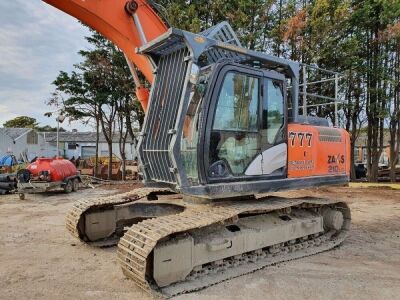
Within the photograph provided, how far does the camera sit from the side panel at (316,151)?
604 cm

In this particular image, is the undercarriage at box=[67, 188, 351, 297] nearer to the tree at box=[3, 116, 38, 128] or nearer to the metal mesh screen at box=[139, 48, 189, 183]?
the metal mesh screen at box=[139, 48, 189, 183]

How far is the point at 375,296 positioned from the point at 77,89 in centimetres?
1969

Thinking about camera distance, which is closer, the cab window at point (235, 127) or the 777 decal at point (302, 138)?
the cab window at point (235, 127)

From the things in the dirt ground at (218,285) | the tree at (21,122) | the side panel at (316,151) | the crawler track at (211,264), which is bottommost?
the dirt ground at (218,285)

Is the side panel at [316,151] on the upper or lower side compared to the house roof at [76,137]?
lower

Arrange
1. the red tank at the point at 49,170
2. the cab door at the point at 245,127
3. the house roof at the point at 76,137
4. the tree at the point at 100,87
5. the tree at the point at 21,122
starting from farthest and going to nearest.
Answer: the tree at the point at 21,122 < the house roof at the point at 76,137 < the tree at the point at 100,87 < the red tank at the point at 49,170 < the cab door at the point at 245,127

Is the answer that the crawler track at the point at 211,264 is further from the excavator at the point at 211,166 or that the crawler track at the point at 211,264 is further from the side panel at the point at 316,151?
the side panel at the point at 316,151

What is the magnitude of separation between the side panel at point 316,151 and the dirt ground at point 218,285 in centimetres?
128

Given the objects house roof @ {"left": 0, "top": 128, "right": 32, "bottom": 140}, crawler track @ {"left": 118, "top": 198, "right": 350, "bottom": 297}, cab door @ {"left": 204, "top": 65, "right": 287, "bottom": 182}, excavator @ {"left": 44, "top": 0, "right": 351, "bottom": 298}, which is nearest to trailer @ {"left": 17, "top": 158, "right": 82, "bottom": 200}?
excavator @ {"left": 44, "top": 0, "right": 351, "bottom": 298}

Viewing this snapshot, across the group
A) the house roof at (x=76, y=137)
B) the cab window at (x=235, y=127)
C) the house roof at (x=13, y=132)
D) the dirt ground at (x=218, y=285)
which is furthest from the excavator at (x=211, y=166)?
the house roof at (x=76, y=137)

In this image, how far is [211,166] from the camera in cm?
505

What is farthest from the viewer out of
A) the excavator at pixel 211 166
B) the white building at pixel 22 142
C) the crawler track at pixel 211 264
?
the white building at pixel 22 142

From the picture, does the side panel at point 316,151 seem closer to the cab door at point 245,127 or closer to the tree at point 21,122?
the cab door at point 245,127

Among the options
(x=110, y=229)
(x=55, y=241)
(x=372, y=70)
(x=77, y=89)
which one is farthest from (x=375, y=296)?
(x=77, y=89)
